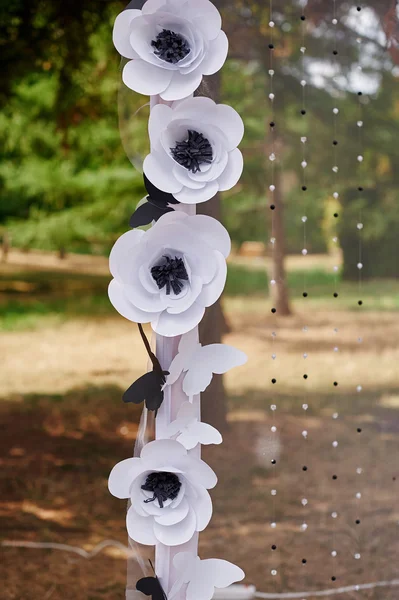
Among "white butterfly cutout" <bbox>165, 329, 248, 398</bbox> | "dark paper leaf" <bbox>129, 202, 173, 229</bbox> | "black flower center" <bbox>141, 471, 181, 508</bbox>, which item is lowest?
"black flower center" <bbox>141, 471, 181, 508</bbox>

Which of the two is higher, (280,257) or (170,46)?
(280,257)

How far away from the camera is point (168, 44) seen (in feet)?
2.45

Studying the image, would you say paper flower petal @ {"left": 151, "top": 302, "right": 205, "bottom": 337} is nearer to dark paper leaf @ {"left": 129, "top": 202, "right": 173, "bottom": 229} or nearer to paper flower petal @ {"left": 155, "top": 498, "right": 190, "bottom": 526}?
dark paper leaf @ {"left": 129, "top": 202, "right": 173, "bottom": 229}

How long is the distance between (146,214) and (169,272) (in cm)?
8

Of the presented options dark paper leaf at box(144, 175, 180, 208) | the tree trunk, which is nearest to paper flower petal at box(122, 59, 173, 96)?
dark paper leaf at box(144, 175, 180, 208)

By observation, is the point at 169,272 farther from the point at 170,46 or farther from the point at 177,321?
the point at 170,46

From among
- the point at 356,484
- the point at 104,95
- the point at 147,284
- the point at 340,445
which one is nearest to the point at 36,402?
the point at 104,95

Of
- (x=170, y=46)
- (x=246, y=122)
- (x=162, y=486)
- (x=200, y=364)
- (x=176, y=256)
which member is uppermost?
(x=246, y=122)

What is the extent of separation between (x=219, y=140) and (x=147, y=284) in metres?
0.19

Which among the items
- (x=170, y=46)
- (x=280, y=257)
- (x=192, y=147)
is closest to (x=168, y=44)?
(x=170, y=46)

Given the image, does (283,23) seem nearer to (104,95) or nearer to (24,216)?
(104,95)

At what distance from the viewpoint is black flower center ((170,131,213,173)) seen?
2.47ft

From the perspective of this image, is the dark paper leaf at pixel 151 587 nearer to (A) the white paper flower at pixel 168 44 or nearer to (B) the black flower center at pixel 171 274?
(B) the black flower center at pixel 171 274

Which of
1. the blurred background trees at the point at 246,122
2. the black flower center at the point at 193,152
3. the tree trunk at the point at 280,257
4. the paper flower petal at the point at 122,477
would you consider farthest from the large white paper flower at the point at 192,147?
the tree trunk at the point at 280,257
